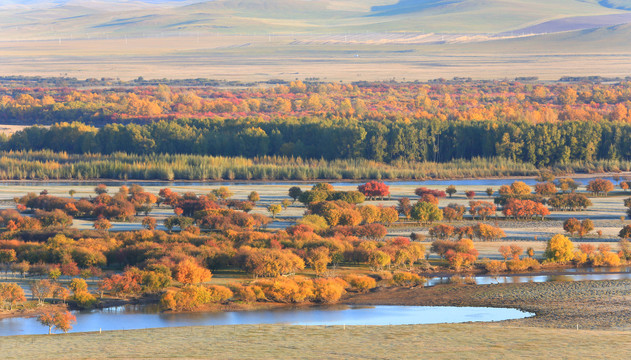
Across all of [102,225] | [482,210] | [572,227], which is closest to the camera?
[572,227]

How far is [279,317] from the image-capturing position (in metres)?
43.9

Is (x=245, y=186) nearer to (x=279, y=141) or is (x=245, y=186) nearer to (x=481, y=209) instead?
(x=279, y=141)

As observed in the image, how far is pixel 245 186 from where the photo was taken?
3617 inches

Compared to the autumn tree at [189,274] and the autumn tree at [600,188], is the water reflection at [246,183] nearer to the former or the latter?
the autumn tree at [600,188]

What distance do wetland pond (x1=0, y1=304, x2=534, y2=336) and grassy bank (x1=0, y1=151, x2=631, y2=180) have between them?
52080mm

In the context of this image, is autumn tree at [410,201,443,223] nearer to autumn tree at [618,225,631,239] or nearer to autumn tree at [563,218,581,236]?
autumn tree at [563,218,581,236]

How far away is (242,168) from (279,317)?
55.6m

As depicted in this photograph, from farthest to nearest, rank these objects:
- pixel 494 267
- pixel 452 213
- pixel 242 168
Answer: pixel 242 168 → pixel 452 213 → pixel 494 267

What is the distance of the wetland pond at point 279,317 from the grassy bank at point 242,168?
52.1m

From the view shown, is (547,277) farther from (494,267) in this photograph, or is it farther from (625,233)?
(625,233)

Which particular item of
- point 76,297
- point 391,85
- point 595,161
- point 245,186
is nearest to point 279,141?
point 245,186

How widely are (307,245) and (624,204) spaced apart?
3134cm

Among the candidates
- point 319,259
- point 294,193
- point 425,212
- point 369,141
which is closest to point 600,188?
point 425,212

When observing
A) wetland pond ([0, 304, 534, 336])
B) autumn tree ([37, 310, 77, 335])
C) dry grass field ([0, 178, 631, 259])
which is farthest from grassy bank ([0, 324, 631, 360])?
dry grass field ([0, 178, 631, 259])
